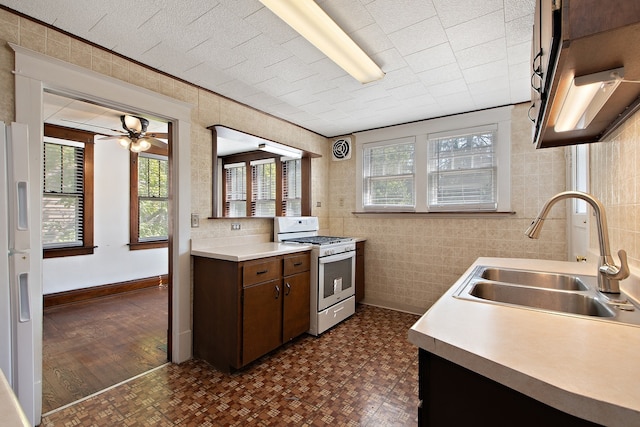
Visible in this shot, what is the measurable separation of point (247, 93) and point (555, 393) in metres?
2.88

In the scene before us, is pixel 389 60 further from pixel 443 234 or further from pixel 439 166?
pixel 443 234

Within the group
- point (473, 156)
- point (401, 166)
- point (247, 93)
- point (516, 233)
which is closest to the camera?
point (247, 93)

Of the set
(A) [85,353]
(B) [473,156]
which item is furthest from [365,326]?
(A) [85,353]

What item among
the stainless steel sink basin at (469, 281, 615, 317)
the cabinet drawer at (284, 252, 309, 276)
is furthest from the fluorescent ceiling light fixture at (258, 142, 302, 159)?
the stainless steel sink basin at (469, 281, 615, 317)

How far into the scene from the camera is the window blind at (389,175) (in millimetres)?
3707

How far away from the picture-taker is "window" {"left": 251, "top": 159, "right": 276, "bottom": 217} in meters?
4.06

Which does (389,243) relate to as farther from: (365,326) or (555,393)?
(555,393)

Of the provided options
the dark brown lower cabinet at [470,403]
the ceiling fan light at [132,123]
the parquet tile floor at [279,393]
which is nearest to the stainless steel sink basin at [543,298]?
the dark brown lower cabinet at [470,403]

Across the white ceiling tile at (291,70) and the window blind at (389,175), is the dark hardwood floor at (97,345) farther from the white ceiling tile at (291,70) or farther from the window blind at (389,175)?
the window blind at (389,175)

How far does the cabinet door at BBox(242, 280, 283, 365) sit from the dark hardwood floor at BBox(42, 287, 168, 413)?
2.63 ft

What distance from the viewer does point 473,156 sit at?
129 inches

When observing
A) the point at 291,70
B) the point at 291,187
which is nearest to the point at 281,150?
the point at 291,187

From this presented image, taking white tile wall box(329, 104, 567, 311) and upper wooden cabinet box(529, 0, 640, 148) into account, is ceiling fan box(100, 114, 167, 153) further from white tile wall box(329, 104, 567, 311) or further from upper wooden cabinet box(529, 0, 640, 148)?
upper wooden cabinet box(529, 0, 640, 148)

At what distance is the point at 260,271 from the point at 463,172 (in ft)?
8.09
